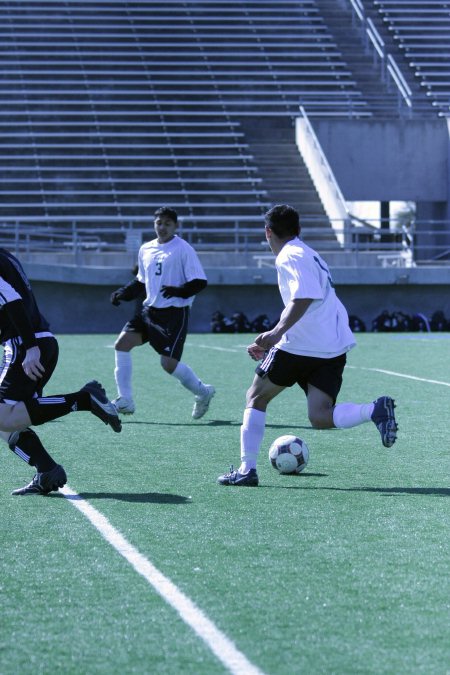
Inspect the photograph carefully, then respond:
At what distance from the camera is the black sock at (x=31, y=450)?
268 inches

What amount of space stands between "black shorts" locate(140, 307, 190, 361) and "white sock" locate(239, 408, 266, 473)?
3.71m

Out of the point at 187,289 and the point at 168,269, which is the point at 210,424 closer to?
the point at 187,289

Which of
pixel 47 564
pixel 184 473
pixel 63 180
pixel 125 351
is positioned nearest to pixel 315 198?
pixel 63 180

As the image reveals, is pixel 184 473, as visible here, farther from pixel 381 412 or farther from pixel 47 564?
pixel 47 564

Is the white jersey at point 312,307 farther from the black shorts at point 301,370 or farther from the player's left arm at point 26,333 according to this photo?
the player's left arm at point 26,333

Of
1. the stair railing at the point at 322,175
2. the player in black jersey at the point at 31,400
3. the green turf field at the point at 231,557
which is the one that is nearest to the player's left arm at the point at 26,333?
the player in black jersey at the point at 31,400

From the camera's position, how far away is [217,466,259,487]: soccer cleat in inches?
281

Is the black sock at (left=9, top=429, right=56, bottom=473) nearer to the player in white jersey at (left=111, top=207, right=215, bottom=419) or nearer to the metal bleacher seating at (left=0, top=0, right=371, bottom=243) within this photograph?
the player in white jersey at (left=111, top=207, right=215, bottom=419)

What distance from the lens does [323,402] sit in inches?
281

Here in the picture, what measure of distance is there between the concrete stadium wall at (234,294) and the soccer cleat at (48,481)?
19508 mm

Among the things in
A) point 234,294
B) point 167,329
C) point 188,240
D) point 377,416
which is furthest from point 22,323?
point 188,240

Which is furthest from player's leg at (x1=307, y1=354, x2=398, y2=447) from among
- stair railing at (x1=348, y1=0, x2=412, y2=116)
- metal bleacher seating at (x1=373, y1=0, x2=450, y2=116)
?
metal bleacher seating at (x1=373, y1=0, x2=450, y2=116)

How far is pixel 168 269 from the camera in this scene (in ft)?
35.5

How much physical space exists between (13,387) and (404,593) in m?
2.85
